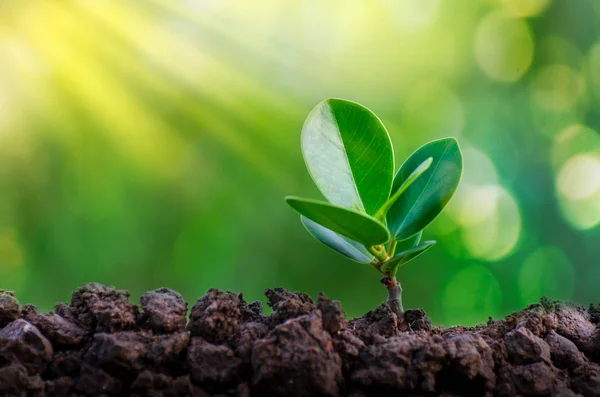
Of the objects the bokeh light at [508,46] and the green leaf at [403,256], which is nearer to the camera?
the green leaf at [403,256]

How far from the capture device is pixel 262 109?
1.58 meters

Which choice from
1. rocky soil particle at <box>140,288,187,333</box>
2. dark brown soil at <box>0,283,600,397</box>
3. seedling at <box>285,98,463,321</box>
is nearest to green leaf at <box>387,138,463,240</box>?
seedling at <box>285,98,463,321</box>

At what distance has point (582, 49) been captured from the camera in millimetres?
1497

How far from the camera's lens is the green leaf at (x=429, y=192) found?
28.6 inches

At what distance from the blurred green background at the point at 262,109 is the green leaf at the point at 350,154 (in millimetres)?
772

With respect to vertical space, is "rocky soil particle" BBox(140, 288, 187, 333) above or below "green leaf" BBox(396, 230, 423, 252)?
below

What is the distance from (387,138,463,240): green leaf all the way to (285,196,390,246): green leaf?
0.07 m

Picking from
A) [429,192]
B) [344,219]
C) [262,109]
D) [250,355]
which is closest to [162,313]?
[250,355]

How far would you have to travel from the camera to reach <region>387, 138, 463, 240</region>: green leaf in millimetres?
726

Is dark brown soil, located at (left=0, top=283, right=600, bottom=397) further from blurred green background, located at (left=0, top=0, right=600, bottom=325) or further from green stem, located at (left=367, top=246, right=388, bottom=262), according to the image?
blurred green background, located at (left=0, top=0, right=600, bottom=325)

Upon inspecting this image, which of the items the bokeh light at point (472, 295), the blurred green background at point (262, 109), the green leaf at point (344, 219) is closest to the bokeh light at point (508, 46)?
the blurred green background at point (262, 109)

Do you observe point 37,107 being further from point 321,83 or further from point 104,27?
point 321,83

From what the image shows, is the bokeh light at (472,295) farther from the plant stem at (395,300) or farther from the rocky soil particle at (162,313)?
the rocky soil particle at (162,313)

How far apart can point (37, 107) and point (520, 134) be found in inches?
51.7
